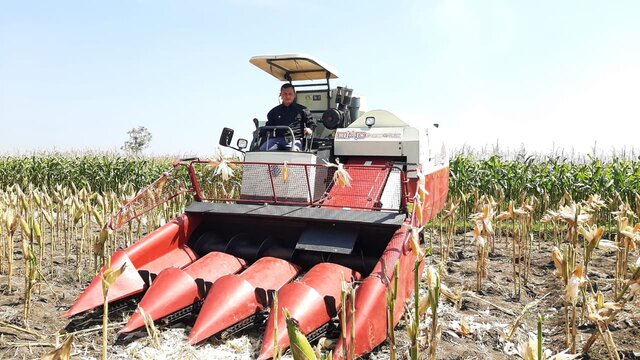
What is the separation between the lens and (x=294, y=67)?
6.48 meters

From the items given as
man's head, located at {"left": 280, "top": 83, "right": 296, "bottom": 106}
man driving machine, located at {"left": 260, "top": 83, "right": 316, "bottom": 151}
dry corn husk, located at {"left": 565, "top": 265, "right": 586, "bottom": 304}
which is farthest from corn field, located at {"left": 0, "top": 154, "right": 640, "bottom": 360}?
man's head, located at {"left": 280, "top": 83, "right": 296, "bottom": 106}

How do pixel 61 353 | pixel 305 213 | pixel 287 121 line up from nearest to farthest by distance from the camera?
1. pixel 61 353
2. pixel 305 213
3. pixel 287 121

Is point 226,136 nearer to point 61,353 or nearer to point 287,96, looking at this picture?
point 287,96

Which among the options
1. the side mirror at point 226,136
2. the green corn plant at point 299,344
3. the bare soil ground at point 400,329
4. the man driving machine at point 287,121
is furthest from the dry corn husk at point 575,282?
the side mirror at point 226,136

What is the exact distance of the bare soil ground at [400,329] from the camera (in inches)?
127

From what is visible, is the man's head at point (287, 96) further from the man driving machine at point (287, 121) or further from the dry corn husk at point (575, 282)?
the dry corn husk at point (575, 282)

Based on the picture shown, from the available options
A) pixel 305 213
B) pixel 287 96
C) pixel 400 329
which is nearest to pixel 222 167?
pixel 305 213

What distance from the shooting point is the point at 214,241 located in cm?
494

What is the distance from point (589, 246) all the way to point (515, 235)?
349 cm

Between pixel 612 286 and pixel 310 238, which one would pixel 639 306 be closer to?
pixel 612 286

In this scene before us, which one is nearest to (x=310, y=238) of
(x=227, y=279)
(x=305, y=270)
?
(x=305, y=270)

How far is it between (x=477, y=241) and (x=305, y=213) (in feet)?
5.36

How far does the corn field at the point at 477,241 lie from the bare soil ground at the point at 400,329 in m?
0.03

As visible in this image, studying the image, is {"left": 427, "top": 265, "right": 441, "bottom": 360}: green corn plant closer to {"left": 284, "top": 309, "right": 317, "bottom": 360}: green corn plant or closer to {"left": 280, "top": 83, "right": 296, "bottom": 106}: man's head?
{"left": 284, "top": 309, "right": 317, "bottom": 360}: green corn plant
